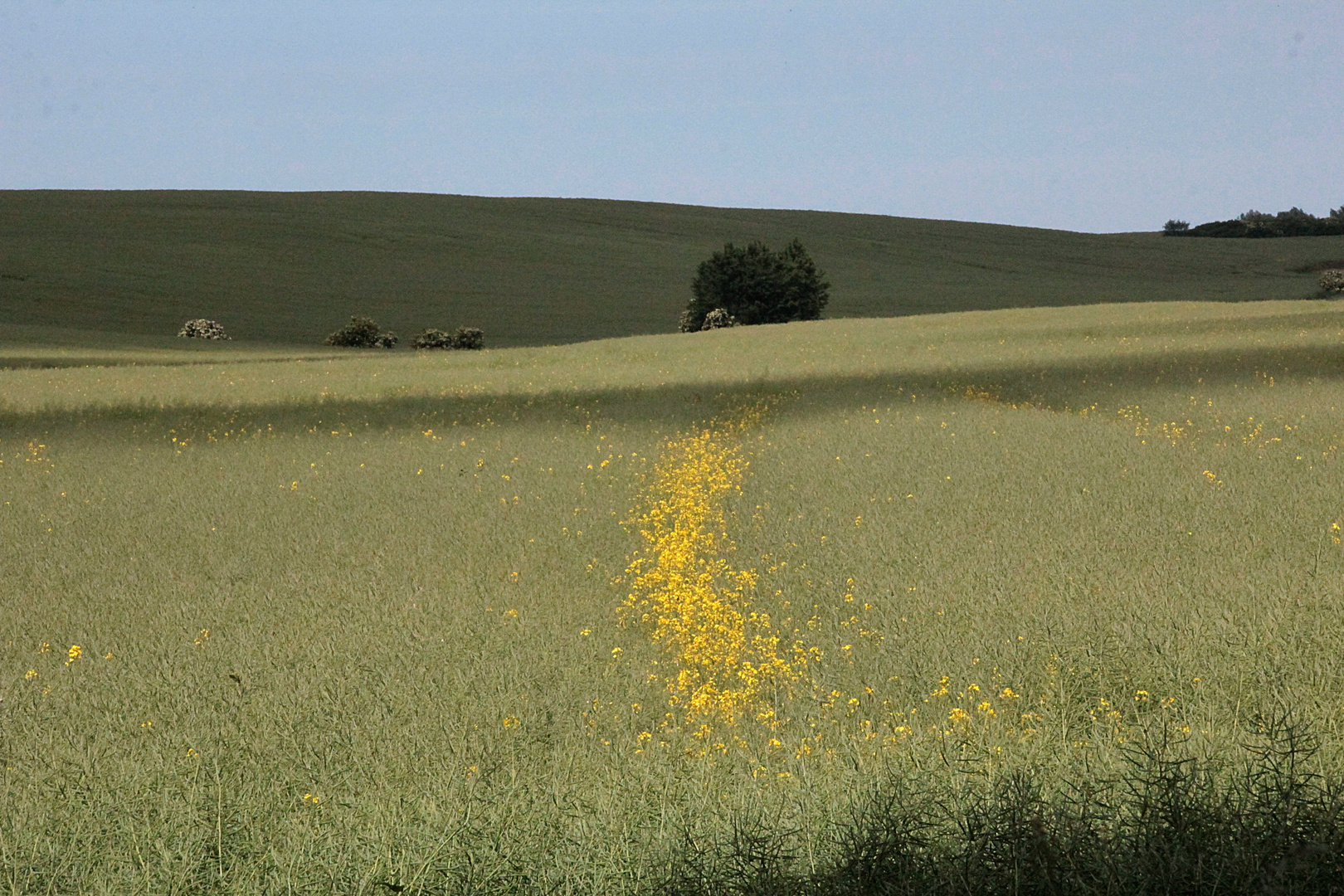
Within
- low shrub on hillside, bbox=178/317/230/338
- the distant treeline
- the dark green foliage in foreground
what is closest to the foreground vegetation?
the dark green foliage in foreground

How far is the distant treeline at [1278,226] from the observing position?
108000 millimetres

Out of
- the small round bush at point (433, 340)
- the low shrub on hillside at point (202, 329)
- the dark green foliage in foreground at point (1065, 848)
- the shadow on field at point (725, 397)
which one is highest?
the low shrub on hillside at point (202, 329)

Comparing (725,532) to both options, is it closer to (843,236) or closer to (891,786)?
(891,786)

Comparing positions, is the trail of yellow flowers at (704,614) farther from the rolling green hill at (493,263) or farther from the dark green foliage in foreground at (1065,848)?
the rolling green hill at (493,263)

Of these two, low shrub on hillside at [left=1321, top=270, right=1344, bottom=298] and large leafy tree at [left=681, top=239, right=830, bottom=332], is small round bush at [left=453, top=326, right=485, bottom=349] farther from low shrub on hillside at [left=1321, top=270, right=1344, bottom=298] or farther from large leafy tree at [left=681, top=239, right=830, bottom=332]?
low shrub on hillside at [left=1321, top=270, right=1344, bottom=298]

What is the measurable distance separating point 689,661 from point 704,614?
86cm

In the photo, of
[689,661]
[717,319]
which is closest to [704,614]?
[689,661]

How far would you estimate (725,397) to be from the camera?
21.5 m

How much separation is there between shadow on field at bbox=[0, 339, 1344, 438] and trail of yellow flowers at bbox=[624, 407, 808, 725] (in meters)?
7.23

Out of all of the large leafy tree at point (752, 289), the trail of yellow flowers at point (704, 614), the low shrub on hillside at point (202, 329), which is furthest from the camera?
the large leafy tree at point (752, 289)

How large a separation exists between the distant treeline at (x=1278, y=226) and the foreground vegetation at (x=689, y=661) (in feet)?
357

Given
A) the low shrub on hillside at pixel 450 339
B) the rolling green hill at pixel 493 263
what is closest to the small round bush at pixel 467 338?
the low shrub on hillside at pixel 450 339

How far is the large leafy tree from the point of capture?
58250 millimetres

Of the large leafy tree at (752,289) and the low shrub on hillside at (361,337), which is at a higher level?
the large leafy tree at (752,289)
